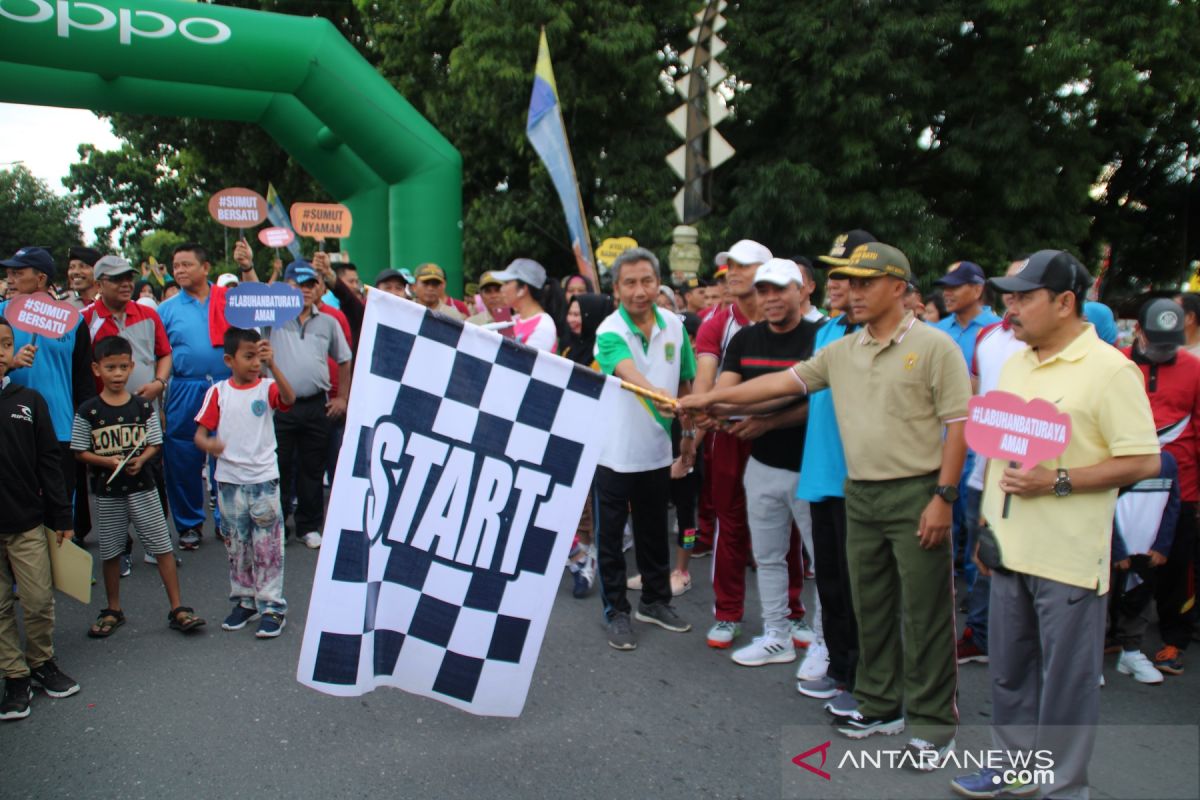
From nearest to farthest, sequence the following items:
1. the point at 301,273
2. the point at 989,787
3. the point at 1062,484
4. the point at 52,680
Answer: the point at 1062,484 < the point at 989,787 < the point at 52,680 < the point at 301,273

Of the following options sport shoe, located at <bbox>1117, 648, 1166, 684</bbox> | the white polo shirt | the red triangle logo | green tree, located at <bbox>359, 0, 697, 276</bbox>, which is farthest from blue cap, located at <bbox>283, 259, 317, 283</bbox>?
green tree, located at <bbox>359, 0, 697, 276</bbox>

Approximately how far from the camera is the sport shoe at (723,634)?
14.9 feet

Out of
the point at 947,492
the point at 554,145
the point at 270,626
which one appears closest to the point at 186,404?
the point at 270,626

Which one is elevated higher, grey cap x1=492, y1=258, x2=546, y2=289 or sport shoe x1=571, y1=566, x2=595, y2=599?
grey cap x1=492, y1=258, x2=546, y2=289

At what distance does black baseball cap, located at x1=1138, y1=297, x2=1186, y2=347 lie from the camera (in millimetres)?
4227

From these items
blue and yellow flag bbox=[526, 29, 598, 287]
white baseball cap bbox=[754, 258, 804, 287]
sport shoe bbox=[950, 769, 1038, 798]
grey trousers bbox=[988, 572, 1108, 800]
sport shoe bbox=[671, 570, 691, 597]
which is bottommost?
sport shoe bbox=[950, 769, 1038, 798]

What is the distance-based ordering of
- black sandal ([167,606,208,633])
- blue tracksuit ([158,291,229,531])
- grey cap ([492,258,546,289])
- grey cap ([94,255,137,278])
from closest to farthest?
black sandal ([167,606,208,633]), grey cap ([492,258,546,289]), grey cap ([94,255,137,278]), blue tracksuit ([158,291,229,531])

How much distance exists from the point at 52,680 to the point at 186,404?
2.61 m

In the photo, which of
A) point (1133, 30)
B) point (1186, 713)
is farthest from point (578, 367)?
point (1133, 30)

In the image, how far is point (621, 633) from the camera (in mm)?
4559

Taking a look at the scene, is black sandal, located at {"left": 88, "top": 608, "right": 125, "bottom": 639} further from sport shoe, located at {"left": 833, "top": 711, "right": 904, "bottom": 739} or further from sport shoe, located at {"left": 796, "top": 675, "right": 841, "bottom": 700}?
sport shoe, located at {"left": 833, "top": 711, "right": 904, "bottom": 739}

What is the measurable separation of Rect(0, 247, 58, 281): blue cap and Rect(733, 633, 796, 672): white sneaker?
4.30 metres

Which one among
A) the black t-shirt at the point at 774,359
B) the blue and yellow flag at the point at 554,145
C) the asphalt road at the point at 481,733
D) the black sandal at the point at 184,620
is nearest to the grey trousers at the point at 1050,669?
the asphalt road at the point at 481,733

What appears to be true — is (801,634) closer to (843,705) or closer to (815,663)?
(815,663)
